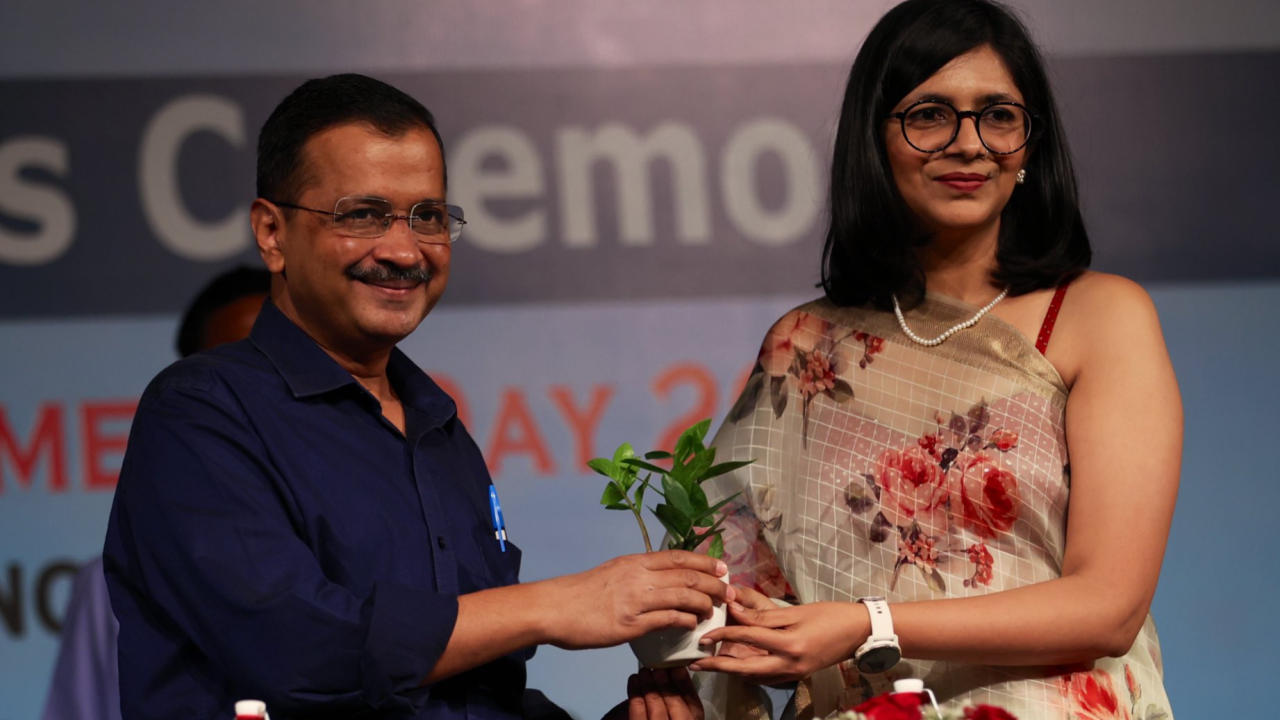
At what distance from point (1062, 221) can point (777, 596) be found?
0.71 m

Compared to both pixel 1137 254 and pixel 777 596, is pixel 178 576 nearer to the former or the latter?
pixel 777 596

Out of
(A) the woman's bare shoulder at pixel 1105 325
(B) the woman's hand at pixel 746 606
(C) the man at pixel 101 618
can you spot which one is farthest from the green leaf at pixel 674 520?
(C) the man at pixel 101 618

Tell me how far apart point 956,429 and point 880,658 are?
428 millimetres

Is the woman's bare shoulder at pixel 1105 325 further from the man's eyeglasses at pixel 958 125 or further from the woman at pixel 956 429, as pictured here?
the man's eyeglasses at pixel 958 125

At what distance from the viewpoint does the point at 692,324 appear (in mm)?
3797

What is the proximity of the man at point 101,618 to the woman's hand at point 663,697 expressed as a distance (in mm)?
1516

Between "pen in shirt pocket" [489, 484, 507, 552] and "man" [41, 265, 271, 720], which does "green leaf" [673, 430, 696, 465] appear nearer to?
"pen in shirt pocket" [489, 484, 507, 552]

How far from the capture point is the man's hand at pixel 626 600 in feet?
6.34

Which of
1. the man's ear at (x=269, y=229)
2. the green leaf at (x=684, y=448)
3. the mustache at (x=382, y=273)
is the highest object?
the man's ear at (x=269, y=229)

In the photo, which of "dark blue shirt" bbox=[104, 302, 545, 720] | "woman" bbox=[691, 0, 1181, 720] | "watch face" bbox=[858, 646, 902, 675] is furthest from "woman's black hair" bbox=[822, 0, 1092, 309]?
"dark blue shirt" bbox=[104, 302, 545, 720]

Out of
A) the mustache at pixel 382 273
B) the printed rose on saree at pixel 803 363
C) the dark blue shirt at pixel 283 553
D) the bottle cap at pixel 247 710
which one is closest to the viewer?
the bottle cap at pixel 247 710

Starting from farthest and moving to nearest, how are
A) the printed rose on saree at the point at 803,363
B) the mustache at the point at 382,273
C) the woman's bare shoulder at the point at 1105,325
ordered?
the printed rose on saree at the point at 803,363 → the woman's bare shoulder at the point at 1105,325 → the mustache at the point at 382,273

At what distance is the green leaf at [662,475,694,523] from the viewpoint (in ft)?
6.57

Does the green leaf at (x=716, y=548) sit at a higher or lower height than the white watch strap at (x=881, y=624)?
higher
